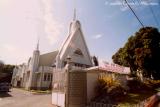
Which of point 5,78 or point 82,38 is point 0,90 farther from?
point 5,78

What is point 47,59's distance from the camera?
38969 millimetres

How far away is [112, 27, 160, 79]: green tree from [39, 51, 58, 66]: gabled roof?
52.8 ft

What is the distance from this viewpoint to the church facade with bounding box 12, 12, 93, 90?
111ft

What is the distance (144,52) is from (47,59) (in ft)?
69.7

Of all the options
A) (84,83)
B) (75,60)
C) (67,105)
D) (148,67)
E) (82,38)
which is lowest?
(67,105)

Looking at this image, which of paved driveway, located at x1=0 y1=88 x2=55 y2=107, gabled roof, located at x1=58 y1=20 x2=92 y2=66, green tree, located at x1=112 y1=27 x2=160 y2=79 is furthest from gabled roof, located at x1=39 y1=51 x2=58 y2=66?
paved driveway, located at x1=0 y1=88 x2=55 y2=107

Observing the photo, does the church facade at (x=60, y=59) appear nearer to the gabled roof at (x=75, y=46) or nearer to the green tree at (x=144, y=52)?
the gabled roof at (x=75, y=46)

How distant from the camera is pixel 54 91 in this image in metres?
17.2

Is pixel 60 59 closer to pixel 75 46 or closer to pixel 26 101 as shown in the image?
pixel 75 46

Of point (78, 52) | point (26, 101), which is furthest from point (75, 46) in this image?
point (26, 101)

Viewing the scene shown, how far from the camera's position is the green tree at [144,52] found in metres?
25.7

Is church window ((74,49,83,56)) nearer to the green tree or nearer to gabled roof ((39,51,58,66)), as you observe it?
gabled roof ((39,51,58,66))

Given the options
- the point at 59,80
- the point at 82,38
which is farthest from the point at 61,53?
the point at 59,80

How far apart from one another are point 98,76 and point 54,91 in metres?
4.56
